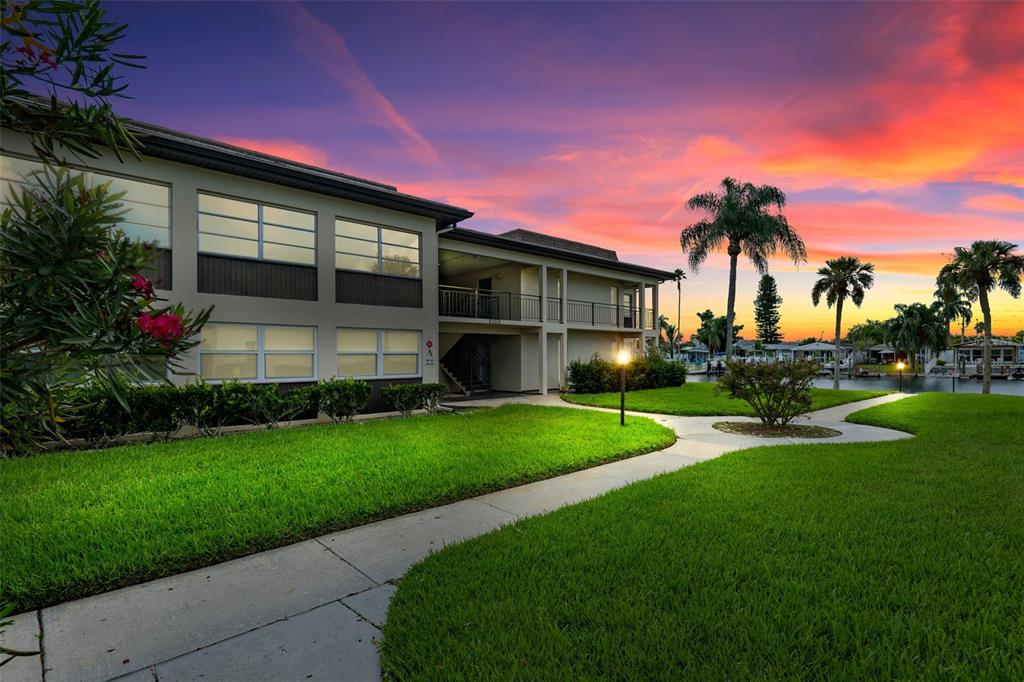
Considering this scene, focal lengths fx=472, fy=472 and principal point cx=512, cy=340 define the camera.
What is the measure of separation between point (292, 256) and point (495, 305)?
8886 millimetres

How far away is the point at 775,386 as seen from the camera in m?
10.6

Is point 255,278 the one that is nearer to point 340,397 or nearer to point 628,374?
point 340,397

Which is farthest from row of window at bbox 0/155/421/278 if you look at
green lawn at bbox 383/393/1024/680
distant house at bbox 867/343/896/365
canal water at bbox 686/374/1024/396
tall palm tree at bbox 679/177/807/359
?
distant house at bbox 867/343/896/365

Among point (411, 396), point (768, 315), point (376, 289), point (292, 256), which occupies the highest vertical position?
point (768, 315)

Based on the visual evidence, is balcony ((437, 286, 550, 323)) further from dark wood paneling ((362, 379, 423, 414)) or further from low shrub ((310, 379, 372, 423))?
low shrub ((310, 379, 372, 423))

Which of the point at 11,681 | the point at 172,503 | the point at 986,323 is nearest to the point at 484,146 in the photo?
the point at 172,503

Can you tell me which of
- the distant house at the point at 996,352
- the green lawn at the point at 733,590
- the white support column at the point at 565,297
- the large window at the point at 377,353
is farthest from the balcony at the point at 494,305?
the distant house at the point at 996,352

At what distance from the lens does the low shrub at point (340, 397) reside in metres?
11.2

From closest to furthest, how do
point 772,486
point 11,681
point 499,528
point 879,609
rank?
point 11,681 < point 879,609 < point 499,528 < point 772,486

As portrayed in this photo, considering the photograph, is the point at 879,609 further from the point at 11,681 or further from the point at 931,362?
the point at 931,362

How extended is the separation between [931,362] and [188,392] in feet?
274

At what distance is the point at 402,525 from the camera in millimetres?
4934

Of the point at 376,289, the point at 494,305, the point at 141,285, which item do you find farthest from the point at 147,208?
the point at 494,305

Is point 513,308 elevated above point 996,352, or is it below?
above
